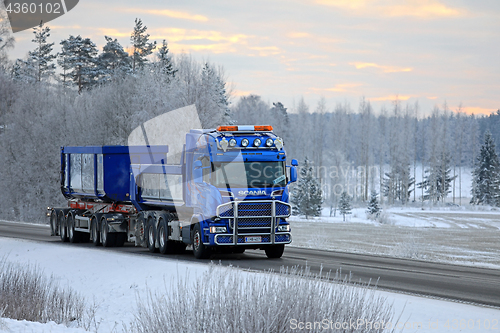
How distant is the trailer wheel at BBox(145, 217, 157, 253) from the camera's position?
832 inches

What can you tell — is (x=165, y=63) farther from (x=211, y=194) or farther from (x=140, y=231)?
(x=211, y=194)

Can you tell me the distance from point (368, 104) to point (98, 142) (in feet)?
246

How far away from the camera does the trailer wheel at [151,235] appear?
2112cm

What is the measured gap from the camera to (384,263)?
64.2ft

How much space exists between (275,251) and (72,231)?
10402 millimetres

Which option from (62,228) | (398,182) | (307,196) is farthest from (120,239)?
(398,182)

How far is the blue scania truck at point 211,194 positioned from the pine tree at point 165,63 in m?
36.3

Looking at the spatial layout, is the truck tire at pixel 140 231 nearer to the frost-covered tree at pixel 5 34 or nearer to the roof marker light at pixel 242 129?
the roof marker light at pixel 242 129

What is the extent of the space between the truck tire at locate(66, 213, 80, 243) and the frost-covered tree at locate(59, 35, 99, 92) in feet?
196

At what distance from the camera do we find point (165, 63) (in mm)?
61875

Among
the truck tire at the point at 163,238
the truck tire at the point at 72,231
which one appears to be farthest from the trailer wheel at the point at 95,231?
the truck tire at the point at 163,238

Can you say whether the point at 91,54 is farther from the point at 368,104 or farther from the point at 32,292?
the point at 32,292

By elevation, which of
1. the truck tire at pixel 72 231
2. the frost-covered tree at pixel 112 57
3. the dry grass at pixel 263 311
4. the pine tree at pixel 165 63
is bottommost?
the truck tire at pixel 72 231

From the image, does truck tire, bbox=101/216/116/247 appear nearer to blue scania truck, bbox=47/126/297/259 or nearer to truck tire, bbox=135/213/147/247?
blue scania truck, bbox=47/126/297/259
